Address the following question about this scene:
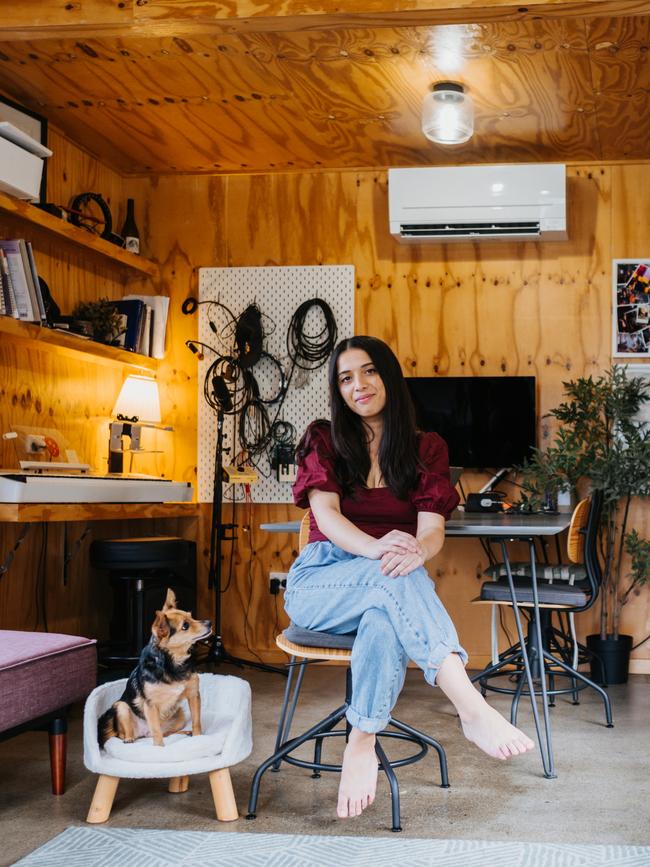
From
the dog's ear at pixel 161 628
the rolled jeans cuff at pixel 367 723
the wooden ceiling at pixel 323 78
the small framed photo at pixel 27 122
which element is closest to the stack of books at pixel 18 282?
the small framed photo at pixel 27 122

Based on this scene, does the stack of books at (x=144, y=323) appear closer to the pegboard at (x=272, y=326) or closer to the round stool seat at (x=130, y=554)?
the pegboard at (x=272, y=326)

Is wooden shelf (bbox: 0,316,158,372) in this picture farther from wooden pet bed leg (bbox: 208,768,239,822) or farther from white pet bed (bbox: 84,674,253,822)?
wooden pet bed leg (bbox: 208,768,239,822)

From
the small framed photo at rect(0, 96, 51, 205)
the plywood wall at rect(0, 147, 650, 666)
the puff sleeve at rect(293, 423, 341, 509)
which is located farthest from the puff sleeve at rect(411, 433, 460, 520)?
the plywood wall at rect(0, 147, 650, 666)

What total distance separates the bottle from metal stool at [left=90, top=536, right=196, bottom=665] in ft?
5.49

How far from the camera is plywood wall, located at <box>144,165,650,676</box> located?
205 inches

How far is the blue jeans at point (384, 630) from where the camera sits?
225cm

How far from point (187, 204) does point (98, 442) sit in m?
1.49

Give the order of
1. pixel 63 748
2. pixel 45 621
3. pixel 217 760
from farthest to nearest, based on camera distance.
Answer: pixel 45 621 < pixel 63 748 < pixel 217 760

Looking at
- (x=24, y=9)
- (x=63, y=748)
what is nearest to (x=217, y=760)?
(x=63, y=748)

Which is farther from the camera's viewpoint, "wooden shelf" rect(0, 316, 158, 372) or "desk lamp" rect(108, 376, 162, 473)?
"desk lamp" rect(108, 376, 162, 473)

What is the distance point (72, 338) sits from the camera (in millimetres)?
4320

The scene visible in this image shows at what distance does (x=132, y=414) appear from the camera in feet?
16.9

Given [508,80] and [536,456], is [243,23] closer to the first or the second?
[508,80]

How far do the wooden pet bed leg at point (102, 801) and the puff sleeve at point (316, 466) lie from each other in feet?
3.01
